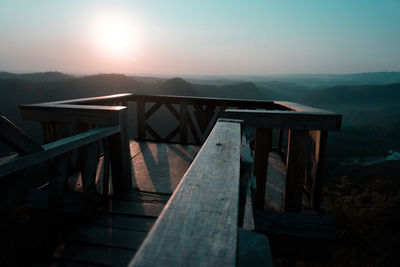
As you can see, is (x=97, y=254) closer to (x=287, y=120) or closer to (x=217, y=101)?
(x=287, y=120)

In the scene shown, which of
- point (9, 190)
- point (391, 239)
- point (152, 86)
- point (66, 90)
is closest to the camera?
point (9, 190)

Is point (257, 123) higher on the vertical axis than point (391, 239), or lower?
higher

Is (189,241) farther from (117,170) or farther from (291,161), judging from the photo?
(117,170)

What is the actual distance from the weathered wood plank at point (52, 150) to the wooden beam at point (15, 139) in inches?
A: 1.6

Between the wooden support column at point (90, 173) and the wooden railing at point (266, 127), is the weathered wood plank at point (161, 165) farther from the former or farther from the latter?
the wooden support column at point (90, 173)

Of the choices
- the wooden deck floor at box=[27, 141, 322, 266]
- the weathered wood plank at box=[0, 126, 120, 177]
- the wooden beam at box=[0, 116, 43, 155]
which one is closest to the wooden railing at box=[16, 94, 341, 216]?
the weathered wood plank at box=[0, 126, 120, 177]

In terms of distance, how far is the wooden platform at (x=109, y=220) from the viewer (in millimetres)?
1939

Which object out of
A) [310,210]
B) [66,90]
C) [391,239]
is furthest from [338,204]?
[66,90]

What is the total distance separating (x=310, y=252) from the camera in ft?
9.20

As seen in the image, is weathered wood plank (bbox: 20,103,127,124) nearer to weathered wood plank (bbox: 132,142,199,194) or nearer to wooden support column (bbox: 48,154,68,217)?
wooden support column (bbox: 48,154,68,217)

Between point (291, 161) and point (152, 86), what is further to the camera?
point (152, 86)

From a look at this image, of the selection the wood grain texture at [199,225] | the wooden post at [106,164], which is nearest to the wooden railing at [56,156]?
the wooden post at [106,164]

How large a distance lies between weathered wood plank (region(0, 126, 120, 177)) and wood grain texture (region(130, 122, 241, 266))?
1.25m

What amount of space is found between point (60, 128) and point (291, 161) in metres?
2.56
